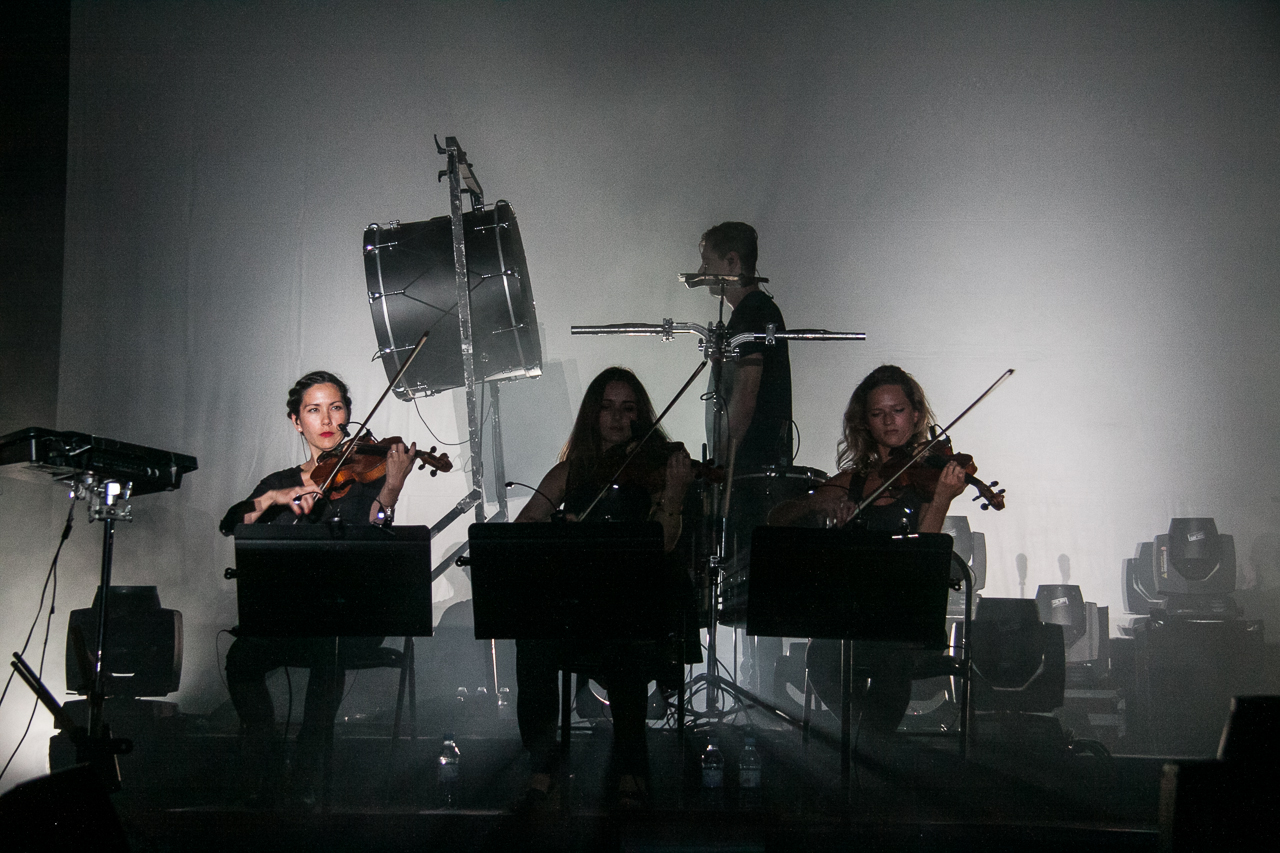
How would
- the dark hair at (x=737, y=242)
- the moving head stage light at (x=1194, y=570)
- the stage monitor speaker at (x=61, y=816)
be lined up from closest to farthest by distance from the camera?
1. the stage monitor speaker at (x=61, y=816)
2. the dark hair at (x=737, y=242)
3. the moving head stage light at (x=1194, y=570)

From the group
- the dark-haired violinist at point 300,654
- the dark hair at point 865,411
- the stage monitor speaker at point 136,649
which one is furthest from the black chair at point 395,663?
the dark hair at point 865,411

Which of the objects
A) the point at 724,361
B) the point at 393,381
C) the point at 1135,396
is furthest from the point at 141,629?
the point at 1135,396

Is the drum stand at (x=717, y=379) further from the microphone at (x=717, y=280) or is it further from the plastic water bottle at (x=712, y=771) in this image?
the plastic water bottle at (x=712, y=771)

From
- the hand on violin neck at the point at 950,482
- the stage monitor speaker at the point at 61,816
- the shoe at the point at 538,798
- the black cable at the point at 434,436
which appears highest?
the black cable at the point at 434,436

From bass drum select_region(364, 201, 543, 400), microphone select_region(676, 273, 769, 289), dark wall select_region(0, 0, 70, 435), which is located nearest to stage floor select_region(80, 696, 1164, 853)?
bass drum select_region(364, 201, 543, 400)

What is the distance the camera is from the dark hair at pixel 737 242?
3.61 metres

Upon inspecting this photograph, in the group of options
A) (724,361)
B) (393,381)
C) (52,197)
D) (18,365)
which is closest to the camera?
(393,381)

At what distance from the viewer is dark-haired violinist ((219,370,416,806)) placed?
8.95 ft

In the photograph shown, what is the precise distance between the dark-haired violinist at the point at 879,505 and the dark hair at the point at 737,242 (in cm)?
70

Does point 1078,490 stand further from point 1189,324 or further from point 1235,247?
point 1235,247

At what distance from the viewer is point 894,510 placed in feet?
9.82

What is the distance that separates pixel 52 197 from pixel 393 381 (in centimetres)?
196

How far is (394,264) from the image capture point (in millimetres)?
3373

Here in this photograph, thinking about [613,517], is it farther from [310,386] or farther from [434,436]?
[434,436]
